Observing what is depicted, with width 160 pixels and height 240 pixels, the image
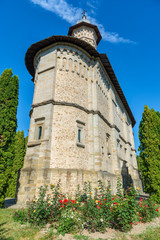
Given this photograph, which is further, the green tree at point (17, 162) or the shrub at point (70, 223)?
the green tree at point (17, 162)

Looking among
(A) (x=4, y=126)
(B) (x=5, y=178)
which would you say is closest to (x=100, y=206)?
(B) (x=5, y=178)

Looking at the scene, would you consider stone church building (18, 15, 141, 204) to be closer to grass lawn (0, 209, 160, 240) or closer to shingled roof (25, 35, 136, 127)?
shingled roof (25, 35, 136, 127)

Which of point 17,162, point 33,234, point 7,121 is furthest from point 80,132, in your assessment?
point 17,162

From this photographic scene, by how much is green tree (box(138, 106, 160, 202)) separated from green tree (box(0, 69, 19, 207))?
10.7 meters

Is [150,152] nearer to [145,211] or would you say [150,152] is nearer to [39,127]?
[145,211]

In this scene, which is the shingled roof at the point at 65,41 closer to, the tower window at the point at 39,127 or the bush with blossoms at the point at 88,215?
the tower window at the point at 39,127

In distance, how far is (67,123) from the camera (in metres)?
10.8

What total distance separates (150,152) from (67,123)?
8.18 m

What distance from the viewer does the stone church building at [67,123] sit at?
921cm

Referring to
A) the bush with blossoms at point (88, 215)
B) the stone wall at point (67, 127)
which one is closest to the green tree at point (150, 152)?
the stone wall at point (67, 127)

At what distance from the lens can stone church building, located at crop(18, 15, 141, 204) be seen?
30.2 feet

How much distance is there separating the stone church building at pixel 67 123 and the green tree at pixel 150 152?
2.57 meters

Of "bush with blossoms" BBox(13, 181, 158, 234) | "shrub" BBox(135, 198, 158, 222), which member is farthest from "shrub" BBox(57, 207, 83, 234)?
"shrub" BBox(135, 198, 158, 222)

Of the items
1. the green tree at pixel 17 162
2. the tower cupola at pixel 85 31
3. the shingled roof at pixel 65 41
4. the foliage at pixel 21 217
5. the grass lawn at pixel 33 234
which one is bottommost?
the grass lawn at pixel 33 234
